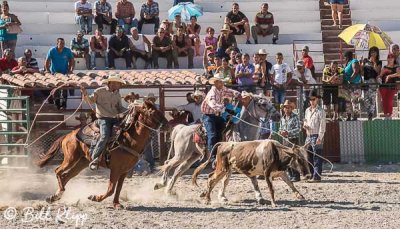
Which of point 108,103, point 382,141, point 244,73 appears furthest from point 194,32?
point 108,103

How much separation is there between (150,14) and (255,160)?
11.3 metres

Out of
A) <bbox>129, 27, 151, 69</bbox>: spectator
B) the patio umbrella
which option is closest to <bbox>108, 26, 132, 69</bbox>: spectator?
<bbox>129, 27, 151, 69</bbox>: spectator

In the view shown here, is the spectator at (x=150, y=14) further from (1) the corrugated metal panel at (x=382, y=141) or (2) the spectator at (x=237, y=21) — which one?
(1) the corrugated metal panel at (x=382, y=141)

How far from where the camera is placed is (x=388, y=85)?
70.5ft

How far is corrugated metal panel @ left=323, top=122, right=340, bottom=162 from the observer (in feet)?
69.8

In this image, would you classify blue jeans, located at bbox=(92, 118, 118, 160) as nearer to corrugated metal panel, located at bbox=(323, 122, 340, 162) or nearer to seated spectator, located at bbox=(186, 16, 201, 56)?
corrugated metal panel, located at bbox=(323, 122, 340, 162)

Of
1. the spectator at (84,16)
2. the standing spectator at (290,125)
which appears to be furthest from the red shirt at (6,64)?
the standing spectator at (290,125)

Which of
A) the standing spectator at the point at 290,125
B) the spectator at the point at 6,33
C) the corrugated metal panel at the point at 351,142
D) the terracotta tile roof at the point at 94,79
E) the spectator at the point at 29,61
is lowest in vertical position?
the corrugated metal panel at the point at 351,142

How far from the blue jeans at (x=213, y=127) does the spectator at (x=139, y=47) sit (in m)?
6.96

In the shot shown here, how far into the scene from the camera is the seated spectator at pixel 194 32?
981 inches

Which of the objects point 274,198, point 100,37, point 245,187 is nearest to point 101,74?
point 100,37

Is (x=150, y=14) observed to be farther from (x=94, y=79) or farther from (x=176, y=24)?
(x=94, y=79)

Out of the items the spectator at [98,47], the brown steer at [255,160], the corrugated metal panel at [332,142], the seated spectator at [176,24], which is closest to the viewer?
the brown steer at [255,160]

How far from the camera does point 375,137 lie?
843 inches
